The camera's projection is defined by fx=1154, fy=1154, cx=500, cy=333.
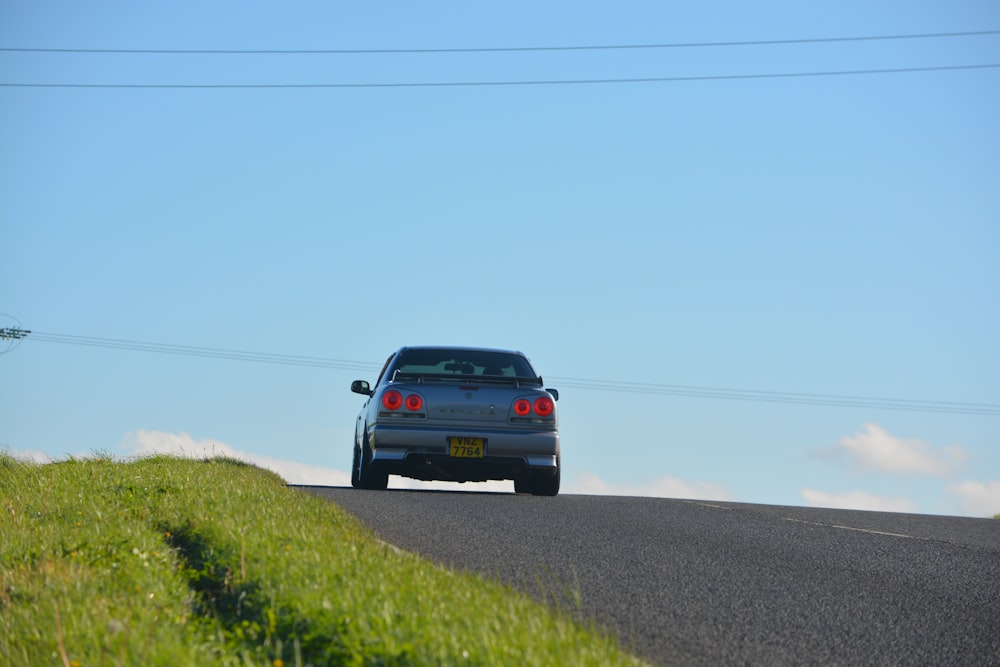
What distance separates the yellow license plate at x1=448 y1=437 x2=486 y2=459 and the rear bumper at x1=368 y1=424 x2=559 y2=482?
49 mm

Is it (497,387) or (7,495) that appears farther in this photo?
(497,387)

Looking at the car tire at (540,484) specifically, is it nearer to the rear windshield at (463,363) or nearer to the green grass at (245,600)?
the rear windshield at (463,363)

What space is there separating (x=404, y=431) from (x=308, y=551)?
6.71 meters

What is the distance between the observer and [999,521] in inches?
594

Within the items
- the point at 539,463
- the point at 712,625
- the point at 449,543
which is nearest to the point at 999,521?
the point at 539,463

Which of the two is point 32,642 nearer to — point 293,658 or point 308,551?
point 293,658

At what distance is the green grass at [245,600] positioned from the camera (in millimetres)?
4473

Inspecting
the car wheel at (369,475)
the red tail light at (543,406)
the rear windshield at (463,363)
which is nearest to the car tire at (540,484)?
the red tail light at (543,406)

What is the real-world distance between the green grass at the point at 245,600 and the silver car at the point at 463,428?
442 centimetres

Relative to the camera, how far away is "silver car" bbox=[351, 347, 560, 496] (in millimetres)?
13141

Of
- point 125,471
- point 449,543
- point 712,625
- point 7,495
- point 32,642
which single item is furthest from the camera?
point 125,471

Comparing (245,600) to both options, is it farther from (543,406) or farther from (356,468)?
(356,468)

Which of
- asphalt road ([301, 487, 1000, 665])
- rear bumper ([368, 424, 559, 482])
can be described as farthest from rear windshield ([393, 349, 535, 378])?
asphalt road ([301, 487, 1000, 665])

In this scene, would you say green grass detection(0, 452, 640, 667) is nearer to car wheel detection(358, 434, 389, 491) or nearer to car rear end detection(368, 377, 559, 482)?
car rear end detection(368, 377, 559, 482)
